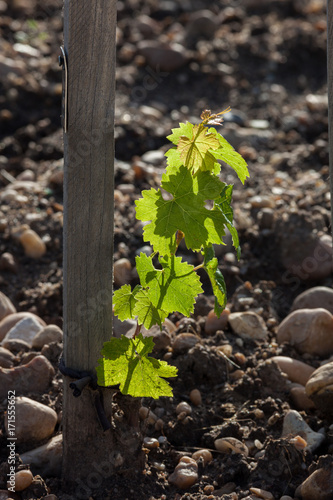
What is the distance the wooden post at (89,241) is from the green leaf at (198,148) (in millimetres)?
239

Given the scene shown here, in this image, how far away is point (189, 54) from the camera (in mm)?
6133

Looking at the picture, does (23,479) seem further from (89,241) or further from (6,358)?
(89,241)

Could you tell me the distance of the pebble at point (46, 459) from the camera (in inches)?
93.7

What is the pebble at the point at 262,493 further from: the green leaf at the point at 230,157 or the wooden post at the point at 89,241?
the green leaf at the point at 230,157

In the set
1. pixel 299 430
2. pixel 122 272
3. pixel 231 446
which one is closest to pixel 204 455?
pixel 231 446

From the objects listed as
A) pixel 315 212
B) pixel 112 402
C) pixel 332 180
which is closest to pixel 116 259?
pixel 315 212

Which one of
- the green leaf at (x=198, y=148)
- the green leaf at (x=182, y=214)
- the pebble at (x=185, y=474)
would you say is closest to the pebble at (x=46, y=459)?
the pebble at (x=185, y=474)

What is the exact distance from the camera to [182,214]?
1.91 metres

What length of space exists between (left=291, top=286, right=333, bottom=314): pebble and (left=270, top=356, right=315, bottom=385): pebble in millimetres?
462

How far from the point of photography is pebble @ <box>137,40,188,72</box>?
236 inches

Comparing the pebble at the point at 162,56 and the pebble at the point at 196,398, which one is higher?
the pebble at the point at 162,56

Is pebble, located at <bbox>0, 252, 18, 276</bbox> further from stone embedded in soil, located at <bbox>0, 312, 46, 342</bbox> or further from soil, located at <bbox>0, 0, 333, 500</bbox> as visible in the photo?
stone embedded in soil, located at <bbox>0, 312, 46, 342</bbox>

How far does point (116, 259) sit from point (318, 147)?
6.25ft

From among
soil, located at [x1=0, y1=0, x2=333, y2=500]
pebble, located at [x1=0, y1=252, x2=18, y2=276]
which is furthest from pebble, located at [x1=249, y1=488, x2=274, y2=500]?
pebble, located at [x1=0, y1=252, x2=18, y2=276]
